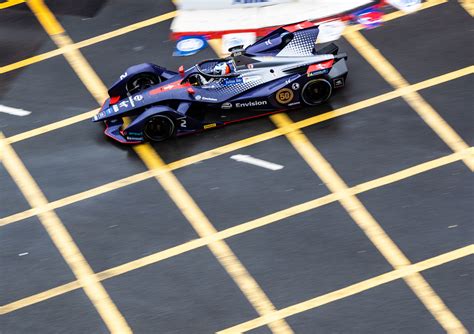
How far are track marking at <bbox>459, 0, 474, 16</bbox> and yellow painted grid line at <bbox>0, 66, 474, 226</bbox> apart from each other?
2.13 m

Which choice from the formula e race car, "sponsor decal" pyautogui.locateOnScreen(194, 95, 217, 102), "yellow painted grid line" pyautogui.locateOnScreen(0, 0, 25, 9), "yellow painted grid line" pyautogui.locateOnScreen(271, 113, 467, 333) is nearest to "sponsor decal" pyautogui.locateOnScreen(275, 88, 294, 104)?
the formula e race car

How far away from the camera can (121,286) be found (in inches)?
795

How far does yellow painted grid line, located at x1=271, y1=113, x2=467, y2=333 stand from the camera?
18936 mm

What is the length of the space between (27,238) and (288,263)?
5399 millimetres

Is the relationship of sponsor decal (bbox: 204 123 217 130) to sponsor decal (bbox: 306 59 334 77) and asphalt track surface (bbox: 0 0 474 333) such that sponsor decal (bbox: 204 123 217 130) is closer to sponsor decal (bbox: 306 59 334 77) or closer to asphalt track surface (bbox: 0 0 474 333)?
asphalt track surface (bbox: 0 0 474 333)

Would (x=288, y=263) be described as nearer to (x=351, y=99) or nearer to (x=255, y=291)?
(x=255, y=291)

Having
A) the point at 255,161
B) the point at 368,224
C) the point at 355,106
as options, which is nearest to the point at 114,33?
the point at 255,161

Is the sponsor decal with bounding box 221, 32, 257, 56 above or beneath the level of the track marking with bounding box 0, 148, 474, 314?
above

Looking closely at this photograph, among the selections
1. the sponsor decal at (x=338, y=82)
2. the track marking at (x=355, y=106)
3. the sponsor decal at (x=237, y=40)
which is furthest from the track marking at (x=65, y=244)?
the sponsor decal at (x=338, y=82)

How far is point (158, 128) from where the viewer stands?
2264 centimetres

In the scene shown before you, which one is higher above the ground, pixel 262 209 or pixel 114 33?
pixel 114 33

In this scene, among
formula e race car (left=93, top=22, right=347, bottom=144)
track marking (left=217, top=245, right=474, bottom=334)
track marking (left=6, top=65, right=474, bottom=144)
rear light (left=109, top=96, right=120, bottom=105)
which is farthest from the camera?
rear light (left=109, top=96, right=120, bottom=105)

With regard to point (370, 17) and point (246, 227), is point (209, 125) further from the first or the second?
point (370, 17)

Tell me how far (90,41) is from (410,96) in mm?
8098
